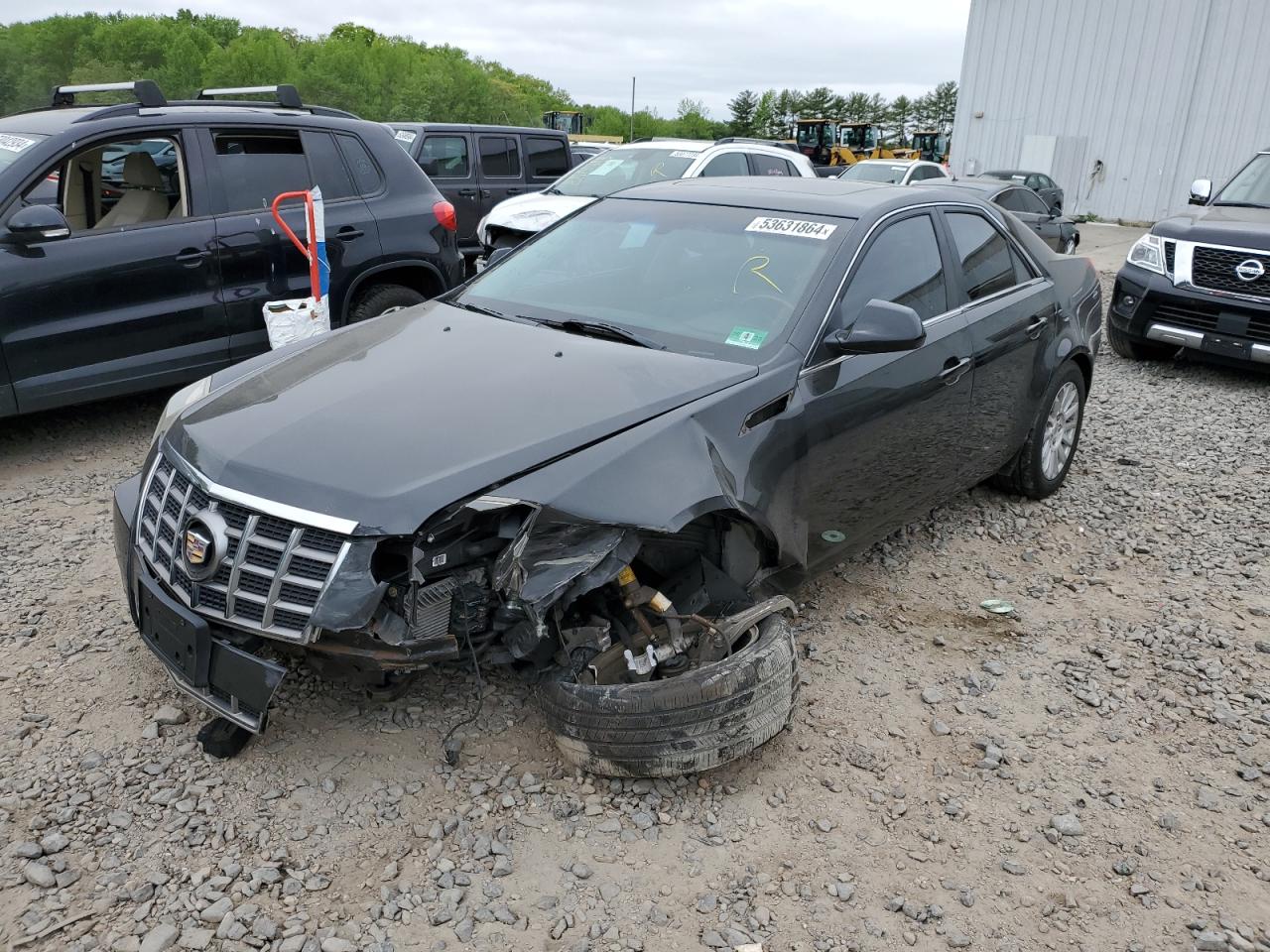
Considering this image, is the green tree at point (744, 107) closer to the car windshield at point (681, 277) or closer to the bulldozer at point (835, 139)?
the bulldozer at point (835, 139)

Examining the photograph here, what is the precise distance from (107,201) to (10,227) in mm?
1200

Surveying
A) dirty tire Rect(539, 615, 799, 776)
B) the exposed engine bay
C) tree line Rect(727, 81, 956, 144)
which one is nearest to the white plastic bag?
the exposed engine bay

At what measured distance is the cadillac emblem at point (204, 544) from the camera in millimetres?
2621

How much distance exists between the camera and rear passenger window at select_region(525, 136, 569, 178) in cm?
1289

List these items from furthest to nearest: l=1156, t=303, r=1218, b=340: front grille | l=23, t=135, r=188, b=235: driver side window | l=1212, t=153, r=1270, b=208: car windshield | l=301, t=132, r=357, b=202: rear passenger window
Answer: l=1212, t=153, r=1270, b=208: car windshield → l=1156, t=303, r=1218, b=340: front grille → l=301, t=132, r=357, b=202: rear passenger window → l=23, t=135, r=188, b=235: driver side window

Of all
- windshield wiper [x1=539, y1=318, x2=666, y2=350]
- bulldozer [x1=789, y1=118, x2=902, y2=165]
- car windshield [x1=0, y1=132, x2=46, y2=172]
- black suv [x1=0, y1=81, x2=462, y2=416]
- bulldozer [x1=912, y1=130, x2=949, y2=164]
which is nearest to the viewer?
windshield wiper [x1=539, y1=318, x2=666, y2=350]

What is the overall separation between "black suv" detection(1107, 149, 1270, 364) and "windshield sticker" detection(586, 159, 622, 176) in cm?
503

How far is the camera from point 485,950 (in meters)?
2.37

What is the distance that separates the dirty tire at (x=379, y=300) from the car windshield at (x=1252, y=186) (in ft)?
24.5

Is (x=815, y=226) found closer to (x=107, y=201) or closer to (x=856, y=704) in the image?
(x=856, y=704)

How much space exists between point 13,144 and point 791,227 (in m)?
4.42

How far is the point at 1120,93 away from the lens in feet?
80.7

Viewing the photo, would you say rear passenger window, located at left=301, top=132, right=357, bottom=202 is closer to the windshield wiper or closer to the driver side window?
the driver side window

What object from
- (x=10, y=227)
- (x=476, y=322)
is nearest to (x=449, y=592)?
(x=476, y=322)
